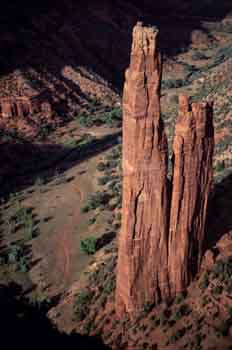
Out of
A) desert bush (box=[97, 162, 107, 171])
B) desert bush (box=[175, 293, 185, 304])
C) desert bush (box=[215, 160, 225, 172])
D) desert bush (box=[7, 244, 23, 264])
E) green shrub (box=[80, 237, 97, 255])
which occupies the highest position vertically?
desert bush (box=[215, 160, 225, 172])

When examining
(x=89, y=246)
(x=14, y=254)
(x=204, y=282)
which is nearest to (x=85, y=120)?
(x=14, y=254)

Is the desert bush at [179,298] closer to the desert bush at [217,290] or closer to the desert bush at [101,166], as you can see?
the desert bush at [217,290]

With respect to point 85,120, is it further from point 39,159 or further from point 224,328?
point 224,328

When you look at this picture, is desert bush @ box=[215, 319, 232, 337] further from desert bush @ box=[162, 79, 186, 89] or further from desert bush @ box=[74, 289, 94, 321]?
desert bush @ box=[162, 79, 186, 89]

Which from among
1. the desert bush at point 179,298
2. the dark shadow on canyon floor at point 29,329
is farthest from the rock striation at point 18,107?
the desert bush at point 179,298

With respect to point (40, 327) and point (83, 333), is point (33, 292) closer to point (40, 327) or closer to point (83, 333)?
point (40, 327)

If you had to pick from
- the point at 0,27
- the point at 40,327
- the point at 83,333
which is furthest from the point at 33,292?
the point at 0,27

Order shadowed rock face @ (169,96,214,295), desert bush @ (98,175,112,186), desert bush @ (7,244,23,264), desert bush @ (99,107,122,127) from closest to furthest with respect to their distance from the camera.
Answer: shadowed rock face @ (169,96,214,295)
desert bush @ (7,244,23,264)
desert bush @ (98,175,112,186)
desert bush @ (99,107,122,127)

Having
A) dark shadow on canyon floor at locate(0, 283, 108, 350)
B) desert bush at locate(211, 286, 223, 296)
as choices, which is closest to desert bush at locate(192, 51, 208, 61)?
dark shadow on canyon floor at locate(0, 283, 108, 350)
